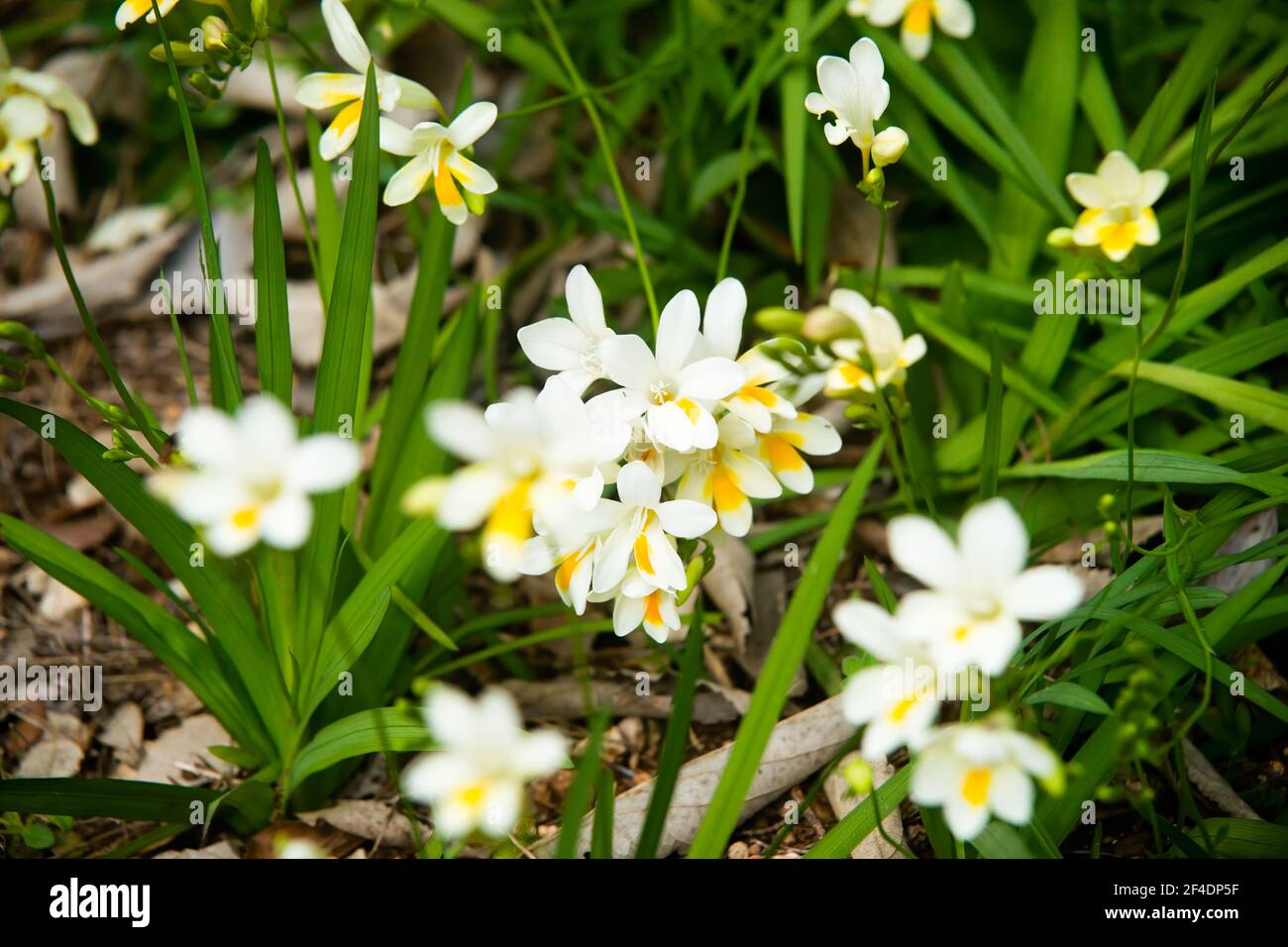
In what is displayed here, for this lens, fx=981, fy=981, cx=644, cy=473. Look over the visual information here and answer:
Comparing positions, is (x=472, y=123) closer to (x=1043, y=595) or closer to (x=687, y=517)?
(x=687, y=517)

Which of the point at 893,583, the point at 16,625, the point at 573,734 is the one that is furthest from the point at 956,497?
the point at 16,625

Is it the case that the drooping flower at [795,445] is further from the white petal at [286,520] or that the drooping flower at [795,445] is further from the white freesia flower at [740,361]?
the white petal at [286,520]

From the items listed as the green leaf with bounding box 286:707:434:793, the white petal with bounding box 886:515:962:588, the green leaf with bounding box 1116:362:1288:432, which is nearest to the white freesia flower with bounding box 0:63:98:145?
the green leaf with bounding box 286:707:434:793

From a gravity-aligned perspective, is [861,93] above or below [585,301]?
above

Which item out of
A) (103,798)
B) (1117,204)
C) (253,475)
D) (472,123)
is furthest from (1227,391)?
(103,798)

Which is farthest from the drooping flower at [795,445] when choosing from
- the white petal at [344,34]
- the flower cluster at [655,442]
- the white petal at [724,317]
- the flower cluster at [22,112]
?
the flower cluster at [22,112]
